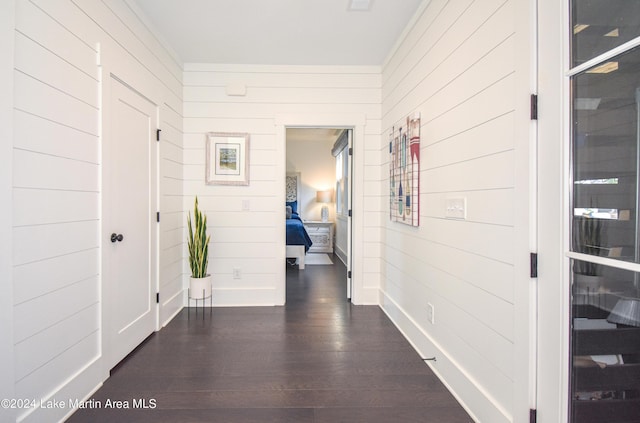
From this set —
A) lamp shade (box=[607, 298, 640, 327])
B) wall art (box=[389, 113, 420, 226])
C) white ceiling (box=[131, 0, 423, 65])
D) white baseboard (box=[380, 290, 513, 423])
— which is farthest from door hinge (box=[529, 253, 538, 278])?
white ceiling (box=[131, 0, 423, 65])

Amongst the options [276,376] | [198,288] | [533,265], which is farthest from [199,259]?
[533,265]

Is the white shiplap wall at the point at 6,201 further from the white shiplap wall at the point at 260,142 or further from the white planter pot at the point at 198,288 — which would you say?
the white shiplap wall at the point at 260,142

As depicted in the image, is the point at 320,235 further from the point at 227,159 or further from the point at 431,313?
the point at 431,313

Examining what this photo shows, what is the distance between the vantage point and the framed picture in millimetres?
3512

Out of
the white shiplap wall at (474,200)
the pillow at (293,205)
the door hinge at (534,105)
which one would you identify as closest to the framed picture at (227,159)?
the white shiplap wall at (474,200)

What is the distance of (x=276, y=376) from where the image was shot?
7.00 feet

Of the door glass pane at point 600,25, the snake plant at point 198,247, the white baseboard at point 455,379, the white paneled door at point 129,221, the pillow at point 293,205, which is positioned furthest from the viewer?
the pillow at point 293,205

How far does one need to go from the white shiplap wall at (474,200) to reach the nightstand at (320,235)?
4.57 m

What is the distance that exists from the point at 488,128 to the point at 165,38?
2.84m

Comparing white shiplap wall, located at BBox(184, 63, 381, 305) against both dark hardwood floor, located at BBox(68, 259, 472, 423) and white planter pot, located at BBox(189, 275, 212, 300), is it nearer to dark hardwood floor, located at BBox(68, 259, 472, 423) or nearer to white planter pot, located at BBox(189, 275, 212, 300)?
white planter pot, located at BBox(189, 275, 212, 300)

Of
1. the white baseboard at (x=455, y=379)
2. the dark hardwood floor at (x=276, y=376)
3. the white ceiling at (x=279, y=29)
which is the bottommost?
the dark hardwood floor at (x=276, y=376)

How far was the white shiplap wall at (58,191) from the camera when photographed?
4.85 ft

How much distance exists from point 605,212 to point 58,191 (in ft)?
7.73

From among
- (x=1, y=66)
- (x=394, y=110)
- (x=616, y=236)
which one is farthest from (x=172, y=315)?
(x=616, y=236)
